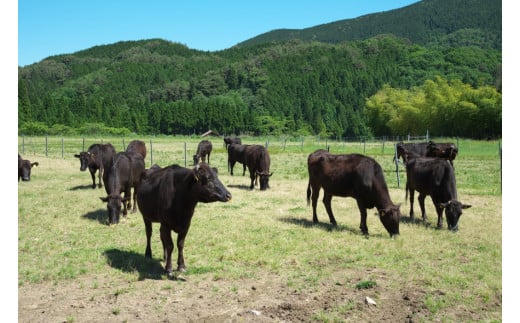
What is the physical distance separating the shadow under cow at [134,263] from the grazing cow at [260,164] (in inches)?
364

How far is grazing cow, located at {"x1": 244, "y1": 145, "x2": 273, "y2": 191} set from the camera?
702 inches

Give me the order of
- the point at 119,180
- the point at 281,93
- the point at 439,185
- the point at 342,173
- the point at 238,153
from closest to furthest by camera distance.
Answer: the point at 342,173 < the point at 439,185 < the point at 119,180 < the point at 238,153 < the point at 281,93

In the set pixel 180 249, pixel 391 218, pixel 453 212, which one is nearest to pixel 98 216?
pixel 180 249

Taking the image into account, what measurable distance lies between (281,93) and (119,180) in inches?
5240

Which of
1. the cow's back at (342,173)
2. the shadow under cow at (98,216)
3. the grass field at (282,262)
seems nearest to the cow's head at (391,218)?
the grass field at (282,262)

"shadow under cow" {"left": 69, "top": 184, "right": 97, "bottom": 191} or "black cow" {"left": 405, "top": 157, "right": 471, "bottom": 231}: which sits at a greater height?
"black cow" {"left": 405, "top": 157, "right": 471, "bottom": 231}

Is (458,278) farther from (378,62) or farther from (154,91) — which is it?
(378,62)

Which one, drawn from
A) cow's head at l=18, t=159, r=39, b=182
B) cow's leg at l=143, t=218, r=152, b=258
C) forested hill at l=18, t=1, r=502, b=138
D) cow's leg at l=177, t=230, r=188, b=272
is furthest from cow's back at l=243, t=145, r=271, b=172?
forested hill at l=18, t=1, r=502, b=138

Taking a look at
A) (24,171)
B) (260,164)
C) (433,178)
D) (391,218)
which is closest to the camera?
(391,218)

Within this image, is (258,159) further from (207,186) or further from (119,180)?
(207,186)

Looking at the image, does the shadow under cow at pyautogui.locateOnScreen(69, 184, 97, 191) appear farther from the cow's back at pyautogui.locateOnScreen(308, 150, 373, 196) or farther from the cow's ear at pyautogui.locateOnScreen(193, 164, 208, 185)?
the cow's ear at pyautogui.locateOnScreen(193, 164, 208, 185)

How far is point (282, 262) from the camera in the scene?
8336 mm

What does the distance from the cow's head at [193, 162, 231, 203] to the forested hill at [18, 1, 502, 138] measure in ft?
195

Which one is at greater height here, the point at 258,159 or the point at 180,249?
the point at 258,159
